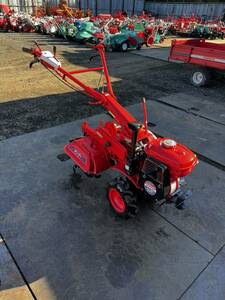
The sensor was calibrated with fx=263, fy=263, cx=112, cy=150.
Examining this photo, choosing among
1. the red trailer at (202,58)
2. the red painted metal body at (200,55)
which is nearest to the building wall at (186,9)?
the red painted metal body at (200,55)

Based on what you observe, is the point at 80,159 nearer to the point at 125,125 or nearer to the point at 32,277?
the point at 125,125

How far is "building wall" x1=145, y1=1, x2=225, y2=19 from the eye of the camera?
29.0 metres

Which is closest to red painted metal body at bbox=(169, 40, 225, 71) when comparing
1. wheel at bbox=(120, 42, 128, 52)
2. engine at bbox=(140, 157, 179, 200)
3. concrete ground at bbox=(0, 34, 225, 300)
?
concrete ground at bbox=(0, 34, 225, 300)

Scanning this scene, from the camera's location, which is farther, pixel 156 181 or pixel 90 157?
pixel 90 157

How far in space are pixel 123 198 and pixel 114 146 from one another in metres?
0.77

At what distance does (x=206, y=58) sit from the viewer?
29.7 ft

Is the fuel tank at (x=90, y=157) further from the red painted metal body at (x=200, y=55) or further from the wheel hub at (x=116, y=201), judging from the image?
the red painted metal body at (x=200, y=55)

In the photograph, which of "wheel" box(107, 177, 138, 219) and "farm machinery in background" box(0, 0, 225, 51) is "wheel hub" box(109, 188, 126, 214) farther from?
"farm machinery in background" box(0, 0, 225, 51)

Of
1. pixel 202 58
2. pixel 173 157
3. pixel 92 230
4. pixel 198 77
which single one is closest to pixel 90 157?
pixel 92 230

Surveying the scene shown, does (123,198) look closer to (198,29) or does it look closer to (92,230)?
(92,230)

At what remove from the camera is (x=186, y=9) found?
3127 cm

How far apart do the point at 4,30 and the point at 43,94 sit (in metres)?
18.0

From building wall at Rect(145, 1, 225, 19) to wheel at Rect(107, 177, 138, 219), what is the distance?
31.6 metres

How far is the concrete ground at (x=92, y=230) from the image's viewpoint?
2.89 m
